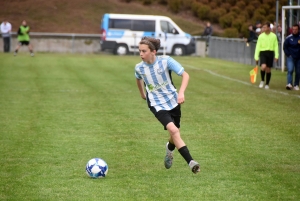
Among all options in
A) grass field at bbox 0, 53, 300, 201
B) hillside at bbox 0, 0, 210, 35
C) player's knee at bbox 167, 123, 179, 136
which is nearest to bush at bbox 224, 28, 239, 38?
hillside at bbox 0, 0, 210, 35

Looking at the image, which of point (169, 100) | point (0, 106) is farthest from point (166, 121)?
point (0, 106)

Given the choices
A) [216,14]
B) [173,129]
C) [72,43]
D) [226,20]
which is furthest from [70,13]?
[173,129]

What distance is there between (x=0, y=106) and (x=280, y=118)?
634 cm

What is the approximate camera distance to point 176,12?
5847 centimetres

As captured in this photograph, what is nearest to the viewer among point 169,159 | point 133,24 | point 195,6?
point 169,159

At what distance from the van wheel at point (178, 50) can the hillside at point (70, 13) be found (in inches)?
417

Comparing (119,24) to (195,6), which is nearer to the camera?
(119,24)

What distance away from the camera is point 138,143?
1131cm

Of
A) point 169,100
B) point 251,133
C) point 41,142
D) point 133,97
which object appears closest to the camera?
point 169,100

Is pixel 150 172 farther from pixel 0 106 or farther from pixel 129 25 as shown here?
pixel 129 25

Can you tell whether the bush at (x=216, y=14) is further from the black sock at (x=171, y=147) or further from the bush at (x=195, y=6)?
the black sock at (x=171, y=147)

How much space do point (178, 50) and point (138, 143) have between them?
3201cm

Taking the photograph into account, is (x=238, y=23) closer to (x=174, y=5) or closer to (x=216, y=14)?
(x=216, y=14)

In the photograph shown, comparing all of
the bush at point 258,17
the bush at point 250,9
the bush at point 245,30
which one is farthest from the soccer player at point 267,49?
the bush at point 250,9
